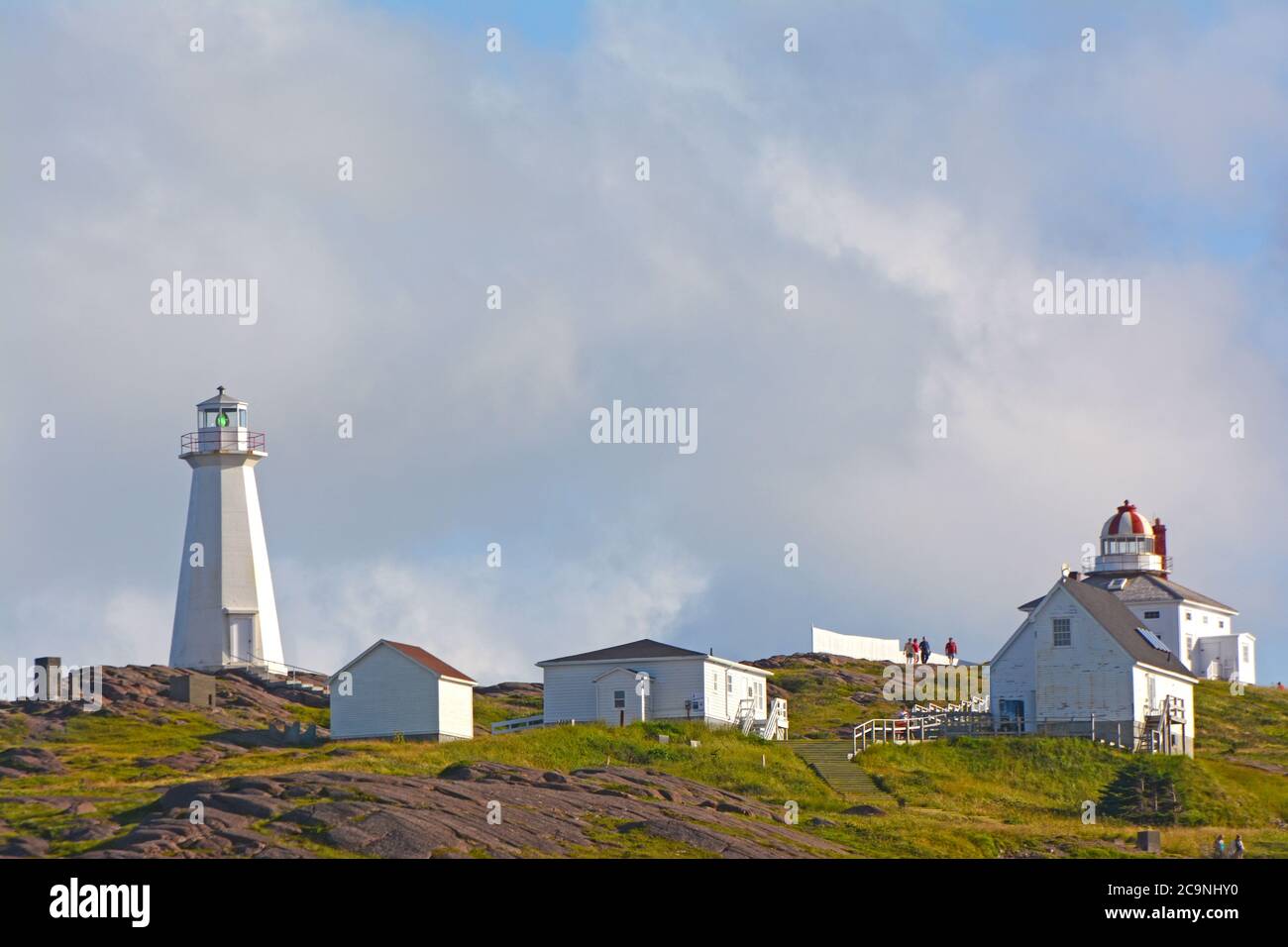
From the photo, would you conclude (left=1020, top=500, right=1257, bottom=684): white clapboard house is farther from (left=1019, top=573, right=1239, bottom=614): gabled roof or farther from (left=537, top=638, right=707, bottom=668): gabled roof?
(left=537, top=638, right=707, bottom=668): gabled roof

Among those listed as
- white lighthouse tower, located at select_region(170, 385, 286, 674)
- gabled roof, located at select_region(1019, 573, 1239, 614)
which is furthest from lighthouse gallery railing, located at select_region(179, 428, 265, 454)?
gabled roof, located at select_region(1019, 573, 1239, 614)

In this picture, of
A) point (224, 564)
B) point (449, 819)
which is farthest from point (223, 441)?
point (449, 819)

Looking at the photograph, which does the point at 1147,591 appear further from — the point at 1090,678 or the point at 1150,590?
the point at 1090,678

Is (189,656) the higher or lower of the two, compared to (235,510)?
lower

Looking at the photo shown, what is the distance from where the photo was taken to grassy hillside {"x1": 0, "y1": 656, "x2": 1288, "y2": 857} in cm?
6231

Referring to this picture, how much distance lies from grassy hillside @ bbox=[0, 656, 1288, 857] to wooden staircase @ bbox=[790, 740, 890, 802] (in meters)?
0.47

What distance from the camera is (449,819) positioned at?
55.9m

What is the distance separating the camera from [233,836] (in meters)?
52.8

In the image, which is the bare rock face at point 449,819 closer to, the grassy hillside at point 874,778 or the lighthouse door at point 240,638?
the grassy hillside at point 874,778

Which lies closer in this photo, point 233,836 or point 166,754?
point 233,836
